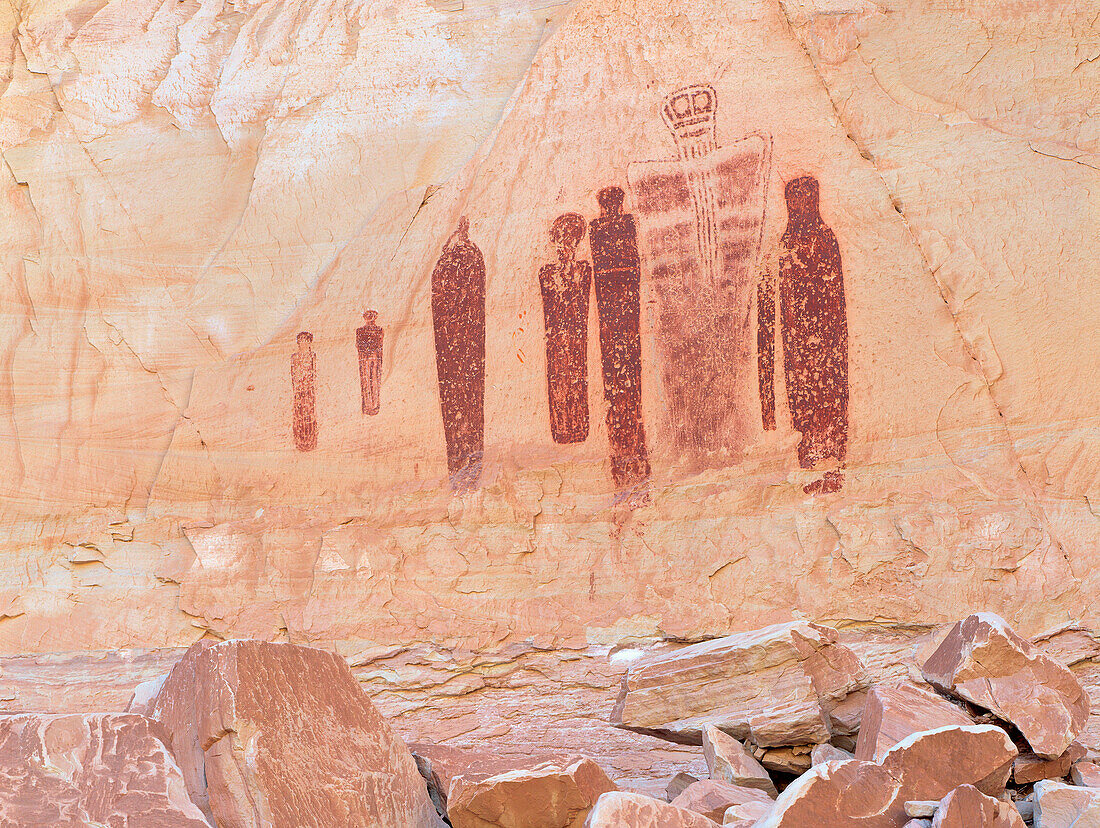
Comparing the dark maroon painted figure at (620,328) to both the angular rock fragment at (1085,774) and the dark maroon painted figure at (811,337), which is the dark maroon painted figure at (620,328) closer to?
the dark maroon painted figure at (811,337)

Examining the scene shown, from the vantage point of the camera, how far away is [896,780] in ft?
6.28

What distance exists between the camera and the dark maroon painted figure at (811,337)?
3328 mm

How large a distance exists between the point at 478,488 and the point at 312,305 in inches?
40.0

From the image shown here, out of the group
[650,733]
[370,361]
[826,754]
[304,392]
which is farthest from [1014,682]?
[304,392]

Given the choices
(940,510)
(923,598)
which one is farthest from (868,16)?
(923,598)

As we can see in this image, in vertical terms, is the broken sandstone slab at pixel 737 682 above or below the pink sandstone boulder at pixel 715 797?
above

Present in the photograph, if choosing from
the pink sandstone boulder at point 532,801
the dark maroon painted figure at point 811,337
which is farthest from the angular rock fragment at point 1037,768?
the dark maroon painted figure at point 811,337

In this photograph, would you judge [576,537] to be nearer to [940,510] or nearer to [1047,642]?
[940,510]

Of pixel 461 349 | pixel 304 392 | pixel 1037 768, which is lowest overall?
pixel 1037 768

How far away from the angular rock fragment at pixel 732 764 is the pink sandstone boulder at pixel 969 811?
581 mm

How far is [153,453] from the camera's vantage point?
155 inches

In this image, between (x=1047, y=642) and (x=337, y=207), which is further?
(x=337, y=207)

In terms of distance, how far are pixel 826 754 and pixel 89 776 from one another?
5.26ft

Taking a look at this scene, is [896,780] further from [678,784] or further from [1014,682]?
[678,784]
